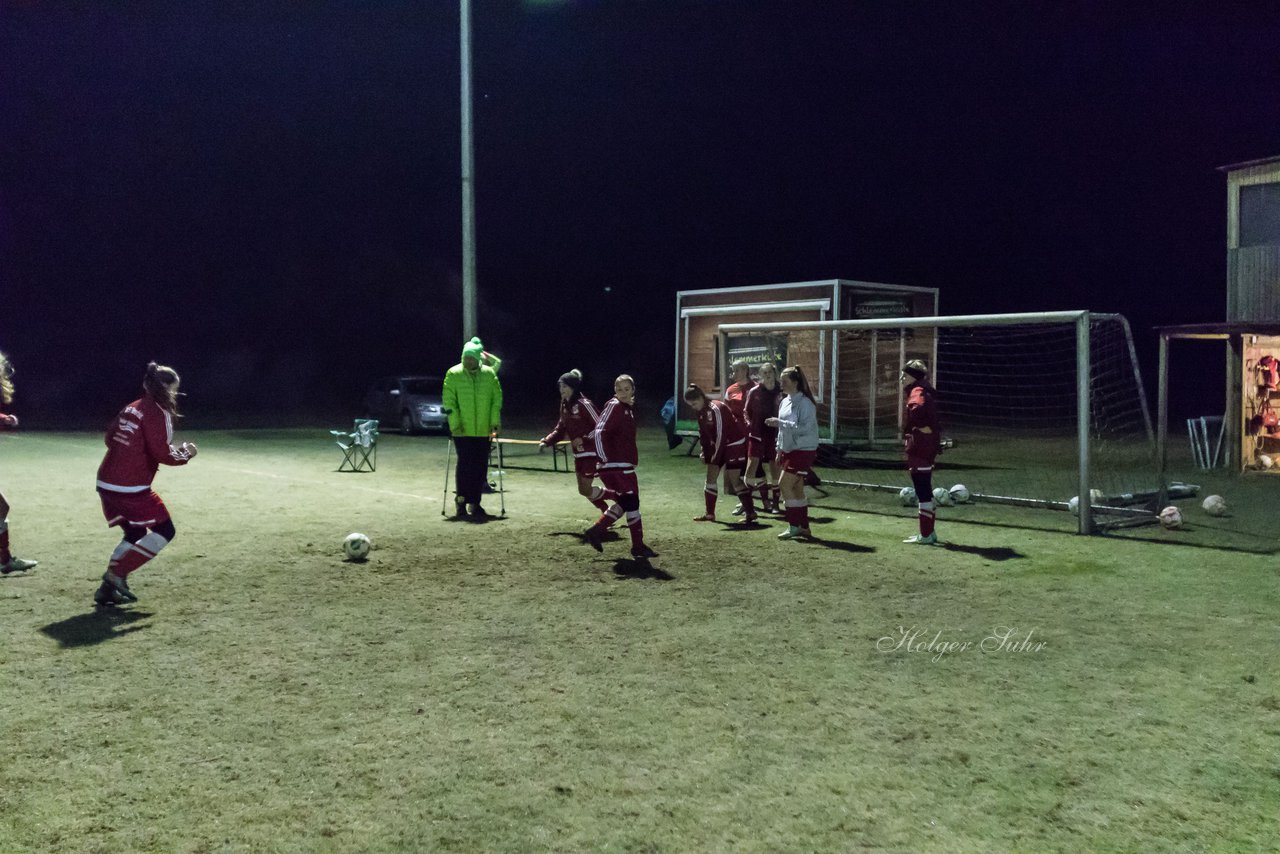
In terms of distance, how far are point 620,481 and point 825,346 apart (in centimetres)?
980

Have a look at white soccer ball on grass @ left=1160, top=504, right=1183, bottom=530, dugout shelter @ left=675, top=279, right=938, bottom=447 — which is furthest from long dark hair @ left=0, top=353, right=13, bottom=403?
dugout shelter @ left=675, top=279, right=938, bottom=447

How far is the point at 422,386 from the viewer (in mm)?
27500

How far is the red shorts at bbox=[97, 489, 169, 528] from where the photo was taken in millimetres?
7602

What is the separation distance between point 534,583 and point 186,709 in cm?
362

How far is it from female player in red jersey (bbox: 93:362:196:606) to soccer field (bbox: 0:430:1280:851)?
0.31m

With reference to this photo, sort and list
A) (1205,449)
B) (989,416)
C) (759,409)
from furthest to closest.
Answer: (1205,449)
(989,416)
(759,409)

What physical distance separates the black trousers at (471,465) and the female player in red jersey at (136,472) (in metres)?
4.86

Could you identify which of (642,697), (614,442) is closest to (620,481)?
(614,442)

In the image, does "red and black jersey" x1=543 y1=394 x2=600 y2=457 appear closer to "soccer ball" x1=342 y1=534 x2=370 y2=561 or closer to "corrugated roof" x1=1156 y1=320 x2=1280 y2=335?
"soccer ball" x1=342 y1=534 x2=370 y2=561

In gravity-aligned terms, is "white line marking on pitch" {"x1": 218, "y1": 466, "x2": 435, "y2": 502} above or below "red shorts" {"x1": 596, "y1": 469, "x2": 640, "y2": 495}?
below

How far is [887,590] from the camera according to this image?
27.6 feet

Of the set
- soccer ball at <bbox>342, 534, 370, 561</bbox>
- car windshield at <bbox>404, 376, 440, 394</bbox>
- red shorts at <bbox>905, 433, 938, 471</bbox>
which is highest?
car windshield at <bbox>404, 376, 440, 394</bbox>

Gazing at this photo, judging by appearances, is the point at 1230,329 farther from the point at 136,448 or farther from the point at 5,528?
the point at 5,528

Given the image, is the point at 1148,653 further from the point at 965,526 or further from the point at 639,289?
the point at 639,289
